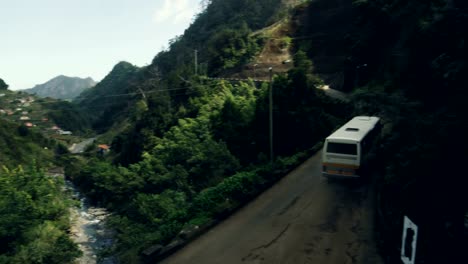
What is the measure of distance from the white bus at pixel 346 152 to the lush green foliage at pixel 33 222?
17311 mm

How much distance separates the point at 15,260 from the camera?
20.2 metres

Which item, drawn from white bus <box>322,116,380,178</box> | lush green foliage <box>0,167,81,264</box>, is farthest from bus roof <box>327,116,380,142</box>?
→ lush green foliage <box>0,167,81,264</box>

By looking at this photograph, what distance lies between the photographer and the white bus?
17.9 m

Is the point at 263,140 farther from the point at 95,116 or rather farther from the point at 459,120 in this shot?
the point at 95,116

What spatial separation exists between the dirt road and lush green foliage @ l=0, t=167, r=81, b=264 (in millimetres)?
12262

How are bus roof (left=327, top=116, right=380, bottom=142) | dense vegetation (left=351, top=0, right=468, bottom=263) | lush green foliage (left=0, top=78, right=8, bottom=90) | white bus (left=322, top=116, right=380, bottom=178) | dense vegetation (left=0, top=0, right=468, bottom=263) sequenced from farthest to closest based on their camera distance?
lush green foliage (left=0, top=78, right=8, bottom=90) → bus roof (left=327, top=116, right=380, bottom=142) → white bus (left=322, top=116, right=380, bottom=178) → dense vegetation (left=0, top=0, right=468, bottom=263) → dense vegetation (left=351, top=0, right=468, bottom=263)

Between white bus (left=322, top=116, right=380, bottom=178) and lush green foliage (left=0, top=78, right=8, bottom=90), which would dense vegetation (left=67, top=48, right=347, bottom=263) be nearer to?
white bus (left=322, top=116, right=380, bottom=178)

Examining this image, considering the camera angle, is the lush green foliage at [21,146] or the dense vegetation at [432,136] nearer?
the dense vegetation at [432,136]

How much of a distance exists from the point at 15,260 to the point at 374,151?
844 inches

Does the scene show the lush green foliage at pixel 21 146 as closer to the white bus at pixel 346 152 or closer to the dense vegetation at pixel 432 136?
the white bus at pixel 346 152

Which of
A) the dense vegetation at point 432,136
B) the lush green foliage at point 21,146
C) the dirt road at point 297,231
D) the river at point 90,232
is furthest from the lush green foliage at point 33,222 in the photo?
the lush green foliage at point 21,146

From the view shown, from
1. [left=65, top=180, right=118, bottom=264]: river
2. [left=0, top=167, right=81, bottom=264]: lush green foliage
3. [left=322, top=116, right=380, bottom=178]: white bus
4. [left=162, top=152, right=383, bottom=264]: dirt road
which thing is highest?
[left=322, top=116, right=380, bottom=178]: white bus

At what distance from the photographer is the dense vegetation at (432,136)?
361 inches

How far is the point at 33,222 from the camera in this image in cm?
2600
